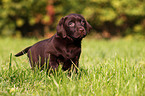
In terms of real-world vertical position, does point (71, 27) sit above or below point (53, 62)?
above

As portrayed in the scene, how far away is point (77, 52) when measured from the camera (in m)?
3.27

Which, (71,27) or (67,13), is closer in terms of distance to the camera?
(71,27)

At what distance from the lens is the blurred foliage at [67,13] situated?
59.4ft

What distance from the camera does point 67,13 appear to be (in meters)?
19.7

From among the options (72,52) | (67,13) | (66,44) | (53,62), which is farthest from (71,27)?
(67,13)

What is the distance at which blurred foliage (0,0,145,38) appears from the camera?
18.1m

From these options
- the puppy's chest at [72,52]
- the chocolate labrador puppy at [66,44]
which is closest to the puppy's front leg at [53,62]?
the chocolate labrador puppy at [66,44]

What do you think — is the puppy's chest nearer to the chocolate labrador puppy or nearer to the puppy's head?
the chocolate labrador puppy

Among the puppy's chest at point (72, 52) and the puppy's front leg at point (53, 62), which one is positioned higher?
the puppy's chest at point (72, 52)

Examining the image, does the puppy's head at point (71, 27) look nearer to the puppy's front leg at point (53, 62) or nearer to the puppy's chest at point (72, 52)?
the puppy's chest at point (72, 52)

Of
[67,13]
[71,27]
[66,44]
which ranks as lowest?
[67,13]

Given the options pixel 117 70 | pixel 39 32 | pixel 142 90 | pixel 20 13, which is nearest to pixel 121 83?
pixel 142 90

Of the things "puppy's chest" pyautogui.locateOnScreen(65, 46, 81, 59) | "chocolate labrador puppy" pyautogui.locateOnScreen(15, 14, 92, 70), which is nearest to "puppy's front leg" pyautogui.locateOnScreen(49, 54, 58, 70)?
"chocolate labrador puppy" pyautogui.locateOnScreen(15, 14, 92, 70)

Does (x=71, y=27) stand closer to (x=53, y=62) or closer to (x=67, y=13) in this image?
(x=53, y=62)
